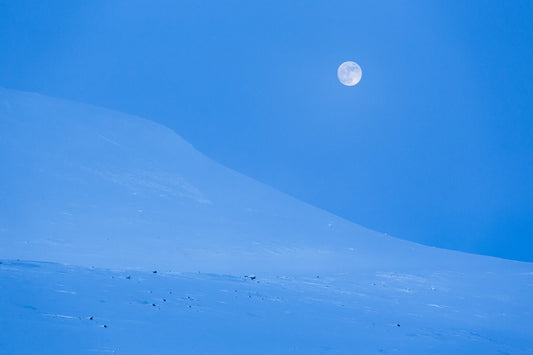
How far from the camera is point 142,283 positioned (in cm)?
330

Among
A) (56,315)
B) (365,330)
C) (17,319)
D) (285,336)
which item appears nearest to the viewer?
(17,319)

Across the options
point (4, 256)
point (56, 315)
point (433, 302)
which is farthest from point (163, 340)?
point (433, 302)

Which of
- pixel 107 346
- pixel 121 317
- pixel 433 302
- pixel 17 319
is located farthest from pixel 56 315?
pixel 433 302

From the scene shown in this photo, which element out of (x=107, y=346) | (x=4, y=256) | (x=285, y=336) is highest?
(x=4, y=256)

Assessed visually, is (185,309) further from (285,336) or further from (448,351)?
(448,351)

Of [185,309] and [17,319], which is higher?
[185,309]

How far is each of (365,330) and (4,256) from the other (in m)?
3.33

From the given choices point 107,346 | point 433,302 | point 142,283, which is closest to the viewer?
point 107,346

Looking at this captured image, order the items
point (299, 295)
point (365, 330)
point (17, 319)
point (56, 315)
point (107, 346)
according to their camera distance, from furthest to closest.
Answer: point (299, 295) → point (365, 330) → point (56, 315) → point (17, 319) → point (107, 346)

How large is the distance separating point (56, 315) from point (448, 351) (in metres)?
2.63

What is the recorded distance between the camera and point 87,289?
114 inches

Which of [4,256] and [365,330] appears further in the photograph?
[4,256]

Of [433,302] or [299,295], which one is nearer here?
[299,295]

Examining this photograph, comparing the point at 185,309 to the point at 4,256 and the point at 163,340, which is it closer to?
the point at 163,340
